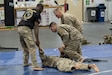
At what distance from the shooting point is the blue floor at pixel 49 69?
24.1 ft

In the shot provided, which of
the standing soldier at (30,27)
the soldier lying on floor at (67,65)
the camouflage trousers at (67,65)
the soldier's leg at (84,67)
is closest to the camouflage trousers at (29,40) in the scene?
the standing soldier at (30,27)

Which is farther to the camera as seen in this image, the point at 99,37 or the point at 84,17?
the point at 84,17

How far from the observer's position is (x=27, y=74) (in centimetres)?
726

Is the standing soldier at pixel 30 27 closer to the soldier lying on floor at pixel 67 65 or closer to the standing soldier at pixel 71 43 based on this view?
the soldier lying on floor at pixel 67 65

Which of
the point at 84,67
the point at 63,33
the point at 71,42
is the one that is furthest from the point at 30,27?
the point at 84,67

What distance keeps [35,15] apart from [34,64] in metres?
1.18

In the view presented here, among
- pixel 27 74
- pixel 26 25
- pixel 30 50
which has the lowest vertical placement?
pixel 27 74

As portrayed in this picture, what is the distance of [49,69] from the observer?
767 cm

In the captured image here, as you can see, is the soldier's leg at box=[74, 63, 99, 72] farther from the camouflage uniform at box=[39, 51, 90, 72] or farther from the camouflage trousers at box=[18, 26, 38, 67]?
the camouflage trousers at box=[18, 26, 38, 67]

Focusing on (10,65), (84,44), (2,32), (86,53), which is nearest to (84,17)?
(2,32)

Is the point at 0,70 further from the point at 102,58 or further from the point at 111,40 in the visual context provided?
the point at 111,40

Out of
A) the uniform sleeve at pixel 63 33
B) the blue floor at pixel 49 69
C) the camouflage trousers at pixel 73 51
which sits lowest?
the blue floor at pixel 49 69

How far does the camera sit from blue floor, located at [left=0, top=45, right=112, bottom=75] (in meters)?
7.36

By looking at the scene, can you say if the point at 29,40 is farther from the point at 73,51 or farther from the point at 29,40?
the point at 73,51
